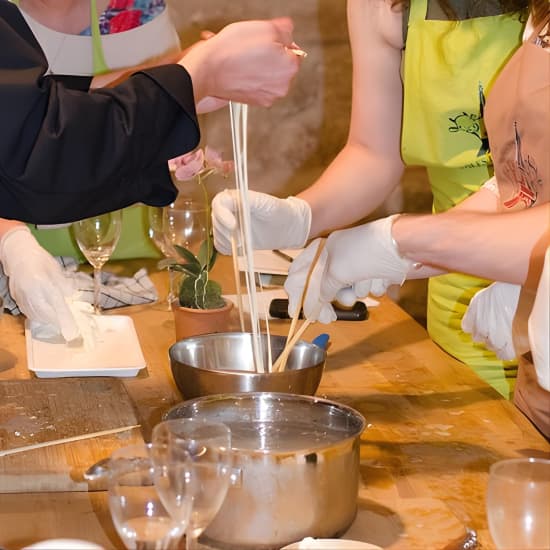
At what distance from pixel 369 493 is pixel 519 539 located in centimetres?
32

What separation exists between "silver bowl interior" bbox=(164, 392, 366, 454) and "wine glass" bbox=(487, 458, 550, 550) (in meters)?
0.29

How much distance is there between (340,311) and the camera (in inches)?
81.0

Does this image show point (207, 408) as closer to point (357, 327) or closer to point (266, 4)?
point (357, 327)

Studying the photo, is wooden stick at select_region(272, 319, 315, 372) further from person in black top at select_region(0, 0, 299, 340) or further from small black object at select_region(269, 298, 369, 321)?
small black object at select_region(269, 298, 369, 321)

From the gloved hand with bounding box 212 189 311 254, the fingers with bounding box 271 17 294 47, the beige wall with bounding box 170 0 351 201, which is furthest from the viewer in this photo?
the beige wall with bounding box 170 0 351 201

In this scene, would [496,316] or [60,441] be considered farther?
[496,316]

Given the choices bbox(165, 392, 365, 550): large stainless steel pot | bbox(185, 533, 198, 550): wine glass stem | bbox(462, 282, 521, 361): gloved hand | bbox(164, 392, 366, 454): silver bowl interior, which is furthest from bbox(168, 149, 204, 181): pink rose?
bbox(185, 533, 198, 550): wine glass stem

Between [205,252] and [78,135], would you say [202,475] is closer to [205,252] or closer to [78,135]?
[78,135]

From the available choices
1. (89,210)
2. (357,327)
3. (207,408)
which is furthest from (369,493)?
(357,327)

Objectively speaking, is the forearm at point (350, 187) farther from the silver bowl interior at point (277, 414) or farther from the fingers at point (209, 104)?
the silver bowl interior at point (277, 414)

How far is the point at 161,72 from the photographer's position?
1.50m

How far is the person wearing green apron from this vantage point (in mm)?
1864

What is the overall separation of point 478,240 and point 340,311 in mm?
636

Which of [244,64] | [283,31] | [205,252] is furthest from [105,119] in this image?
[205,252]
